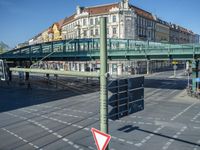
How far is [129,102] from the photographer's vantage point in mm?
7930

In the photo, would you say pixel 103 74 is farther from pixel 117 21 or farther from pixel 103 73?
pixel 117 21

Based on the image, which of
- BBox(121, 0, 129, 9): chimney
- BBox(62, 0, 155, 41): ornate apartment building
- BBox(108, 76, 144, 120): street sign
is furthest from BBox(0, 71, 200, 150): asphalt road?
BBox(121, 0, 129, 9): chimney

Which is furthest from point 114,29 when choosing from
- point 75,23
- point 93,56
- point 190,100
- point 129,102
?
point 129,102

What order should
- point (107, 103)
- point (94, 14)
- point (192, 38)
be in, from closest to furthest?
point (107, 103)
point (94, 14)
point (192, 38)

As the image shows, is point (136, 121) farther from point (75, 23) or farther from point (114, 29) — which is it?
point (75, 23)

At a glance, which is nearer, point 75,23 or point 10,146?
point 10,146

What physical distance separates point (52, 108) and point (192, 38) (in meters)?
163

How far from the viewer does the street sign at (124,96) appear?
7.06 meters

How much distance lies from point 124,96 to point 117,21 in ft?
240

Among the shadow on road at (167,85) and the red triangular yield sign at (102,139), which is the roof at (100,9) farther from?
the red triangular yield sign at (102,139)

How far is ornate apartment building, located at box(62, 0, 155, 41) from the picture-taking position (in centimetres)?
7688

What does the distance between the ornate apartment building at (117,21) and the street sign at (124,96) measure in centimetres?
6397

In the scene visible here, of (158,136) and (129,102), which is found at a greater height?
(129,102)

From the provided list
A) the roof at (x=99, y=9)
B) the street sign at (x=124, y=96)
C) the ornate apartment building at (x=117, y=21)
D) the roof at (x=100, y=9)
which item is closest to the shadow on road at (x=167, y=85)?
the ornate apartment building at (x=117, y=21)
